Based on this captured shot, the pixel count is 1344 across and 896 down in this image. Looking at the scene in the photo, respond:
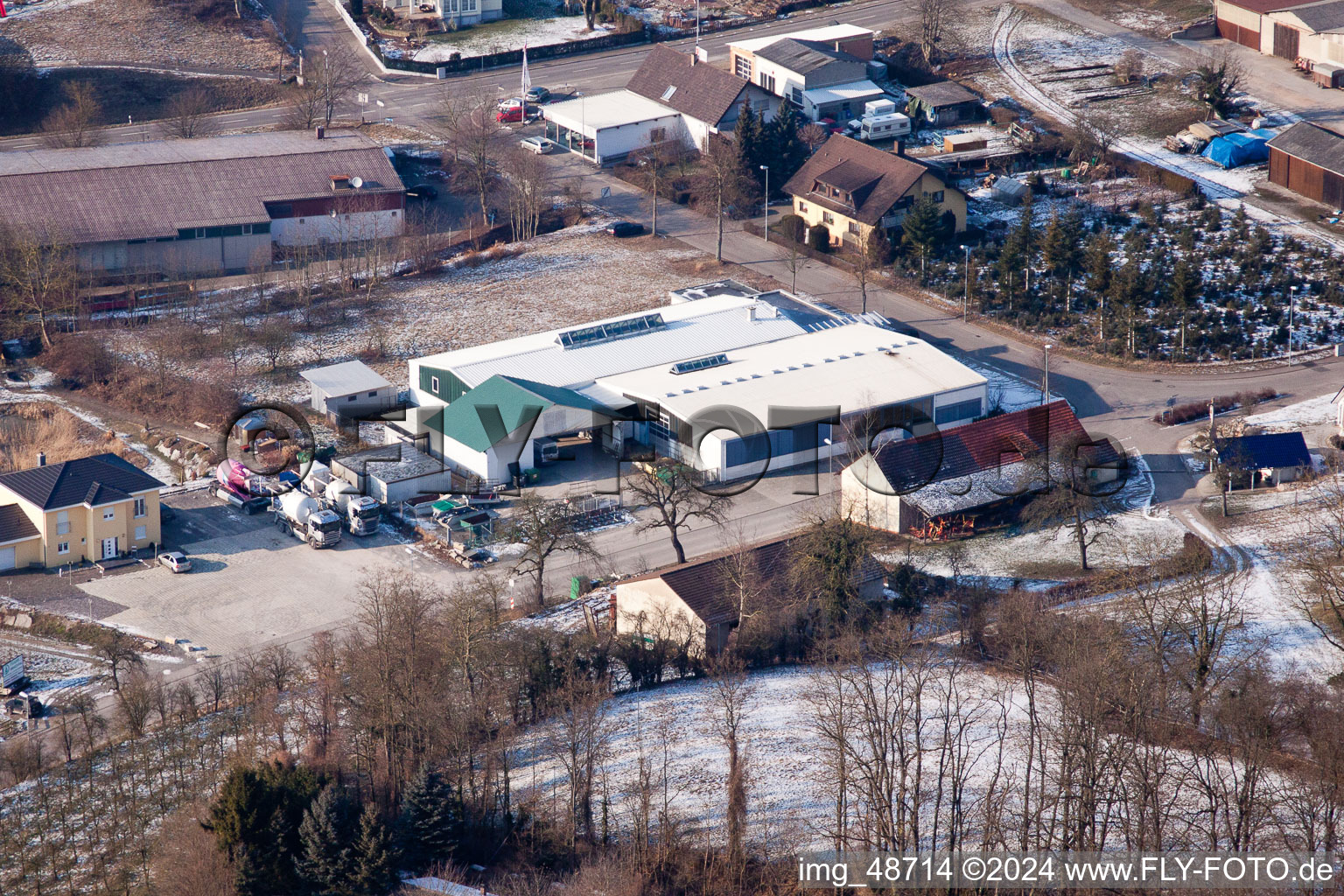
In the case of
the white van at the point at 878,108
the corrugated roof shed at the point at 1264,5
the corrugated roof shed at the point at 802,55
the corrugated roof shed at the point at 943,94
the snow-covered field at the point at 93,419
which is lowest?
the snow-covered field at the point at 93,419

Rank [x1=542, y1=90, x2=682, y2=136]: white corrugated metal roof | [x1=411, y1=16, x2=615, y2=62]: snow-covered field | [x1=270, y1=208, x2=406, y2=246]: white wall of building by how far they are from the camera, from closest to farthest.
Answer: [x1=270, y1=208, x2=406, y2=246]: white wall of building, [x1=542, y1=90, x2=682, y2=136]: white corrugated metal roof, [x1=411, y1=16, x2=615, y2=62]: snow-covered field

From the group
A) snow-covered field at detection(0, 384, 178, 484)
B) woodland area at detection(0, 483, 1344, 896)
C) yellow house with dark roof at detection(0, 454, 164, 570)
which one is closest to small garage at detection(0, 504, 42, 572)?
yellow house with dark roof at detection(0, 454, 164, 570)

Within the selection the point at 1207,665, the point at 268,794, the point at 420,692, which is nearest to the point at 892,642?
the point at 1207,665

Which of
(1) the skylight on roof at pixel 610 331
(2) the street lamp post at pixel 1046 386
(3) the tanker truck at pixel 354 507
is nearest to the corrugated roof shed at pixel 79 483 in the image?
(3) the tanker truck at pixel 354 507

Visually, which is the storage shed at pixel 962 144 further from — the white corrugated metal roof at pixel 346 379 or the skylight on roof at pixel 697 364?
the white corrugated metal roof at pixel 346 379

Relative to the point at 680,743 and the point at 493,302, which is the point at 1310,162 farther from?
the point at 680,743

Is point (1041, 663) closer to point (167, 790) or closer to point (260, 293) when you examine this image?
point (167, 790)

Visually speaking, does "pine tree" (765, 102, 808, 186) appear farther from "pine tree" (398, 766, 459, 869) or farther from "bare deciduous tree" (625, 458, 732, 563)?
"pine tree" (398, 766, 459, 869)
